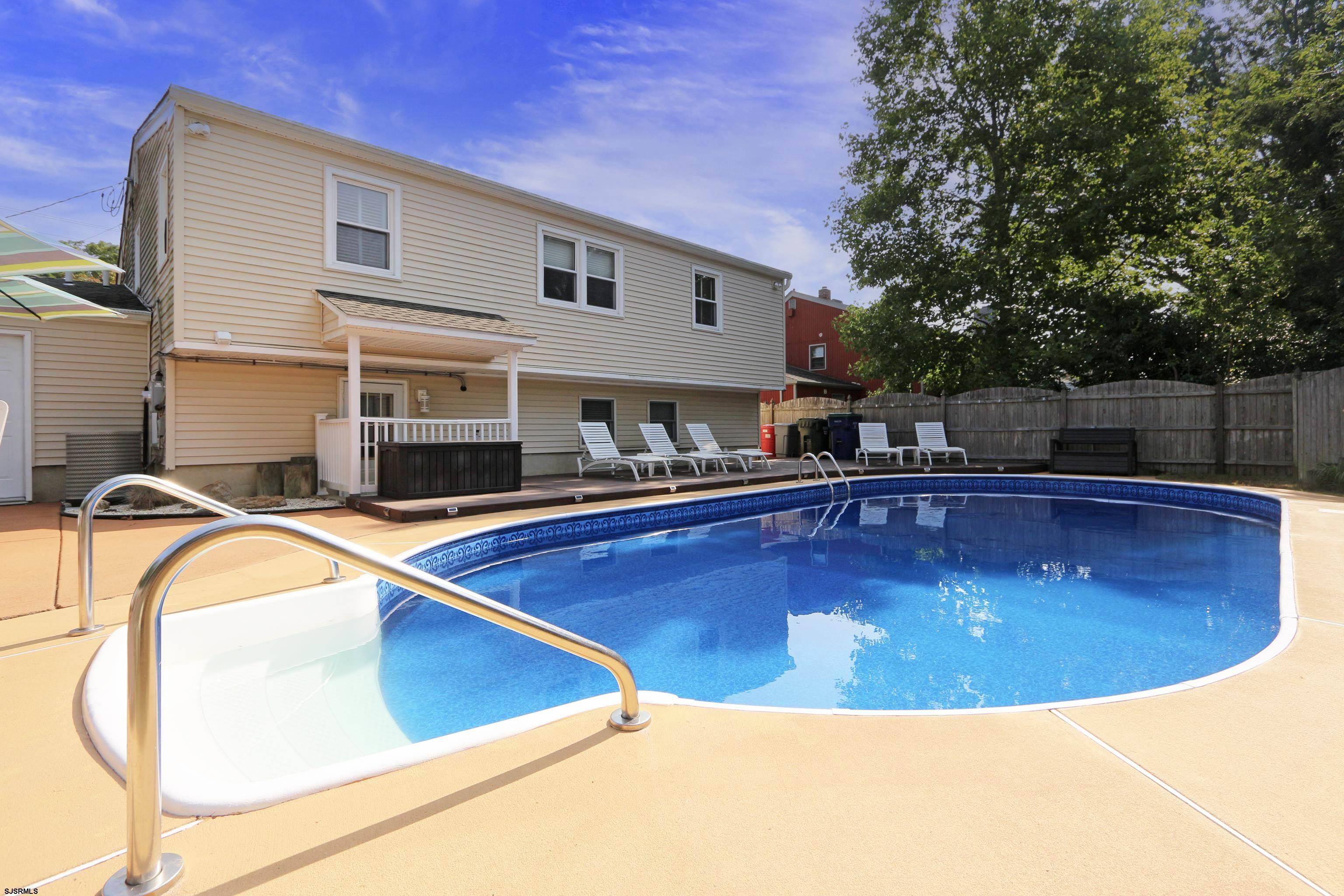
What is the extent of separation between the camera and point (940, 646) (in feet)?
14.2

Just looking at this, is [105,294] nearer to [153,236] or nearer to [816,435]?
[153,236]

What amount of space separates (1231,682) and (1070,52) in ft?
62.1

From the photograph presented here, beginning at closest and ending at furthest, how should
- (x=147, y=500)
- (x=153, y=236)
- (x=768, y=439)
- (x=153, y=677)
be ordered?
(x=153, y=677), (x=147, y=500), (x=153, y=236), (x=768, y=439)

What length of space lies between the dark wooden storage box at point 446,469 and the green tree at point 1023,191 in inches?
492

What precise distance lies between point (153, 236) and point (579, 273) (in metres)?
6.69

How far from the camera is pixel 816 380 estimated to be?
24969 mm

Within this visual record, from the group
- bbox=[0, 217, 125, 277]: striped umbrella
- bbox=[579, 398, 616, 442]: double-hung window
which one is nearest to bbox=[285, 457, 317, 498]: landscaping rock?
bbox=[0, 217, 125, 277]: striped umbrella

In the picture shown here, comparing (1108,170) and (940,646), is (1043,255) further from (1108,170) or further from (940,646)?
(940,646)

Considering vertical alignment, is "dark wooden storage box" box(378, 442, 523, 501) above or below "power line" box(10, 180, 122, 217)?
below

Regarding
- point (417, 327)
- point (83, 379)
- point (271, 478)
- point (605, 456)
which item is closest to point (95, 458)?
point (83, 379)

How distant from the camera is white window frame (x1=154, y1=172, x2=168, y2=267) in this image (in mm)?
8352

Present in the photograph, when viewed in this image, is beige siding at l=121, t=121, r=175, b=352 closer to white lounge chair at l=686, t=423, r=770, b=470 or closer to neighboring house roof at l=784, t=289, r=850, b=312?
white lounge chair at l=686, t=423, r=770, b=470

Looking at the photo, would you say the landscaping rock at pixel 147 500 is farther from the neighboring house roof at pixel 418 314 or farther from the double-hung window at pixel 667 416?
the double-hung window at pixel 667 416

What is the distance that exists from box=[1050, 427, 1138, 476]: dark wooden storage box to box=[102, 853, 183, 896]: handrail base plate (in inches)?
615
